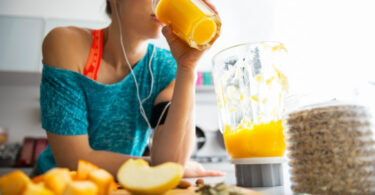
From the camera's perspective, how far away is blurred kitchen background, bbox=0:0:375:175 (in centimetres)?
168

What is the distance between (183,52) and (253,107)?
31 centimetres

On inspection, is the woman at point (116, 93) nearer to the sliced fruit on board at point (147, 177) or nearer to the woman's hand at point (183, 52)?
the woman's hand at point (183, 52)

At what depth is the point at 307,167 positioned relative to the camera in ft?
1.11

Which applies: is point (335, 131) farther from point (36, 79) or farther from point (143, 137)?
point (36, 79)

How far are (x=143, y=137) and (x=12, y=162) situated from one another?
1.47 m

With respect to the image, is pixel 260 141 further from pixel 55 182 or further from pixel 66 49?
pixel 66 49

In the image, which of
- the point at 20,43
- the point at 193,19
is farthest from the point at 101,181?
the point at 20,43

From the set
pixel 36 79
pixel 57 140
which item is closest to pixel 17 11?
pixel 36 79

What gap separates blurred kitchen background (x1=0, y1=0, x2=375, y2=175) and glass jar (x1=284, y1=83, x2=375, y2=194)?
1.33m

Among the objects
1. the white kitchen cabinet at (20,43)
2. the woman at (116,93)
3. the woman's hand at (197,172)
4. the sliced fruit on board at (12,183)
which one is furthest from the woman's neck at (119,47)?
the white kitchen cabinet at (20,43)

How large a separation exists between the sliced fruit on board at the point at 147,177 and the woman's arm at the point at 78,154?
16.7 inches

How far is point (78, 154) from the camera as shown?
2.48 ft

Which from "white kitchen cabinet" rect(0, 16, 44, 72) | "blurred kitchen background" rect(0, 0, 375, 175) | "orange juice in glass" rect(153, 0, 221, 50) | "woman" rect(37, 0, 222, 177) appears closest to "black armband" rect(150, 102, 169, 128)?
"woman" rect(37, 0, 222, 177)

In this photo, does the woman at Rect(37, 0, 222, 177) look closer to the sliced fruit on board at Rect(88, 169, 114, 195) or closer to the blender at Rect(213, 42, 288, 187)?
the blender at Rect(213, 42, 288, 187)
